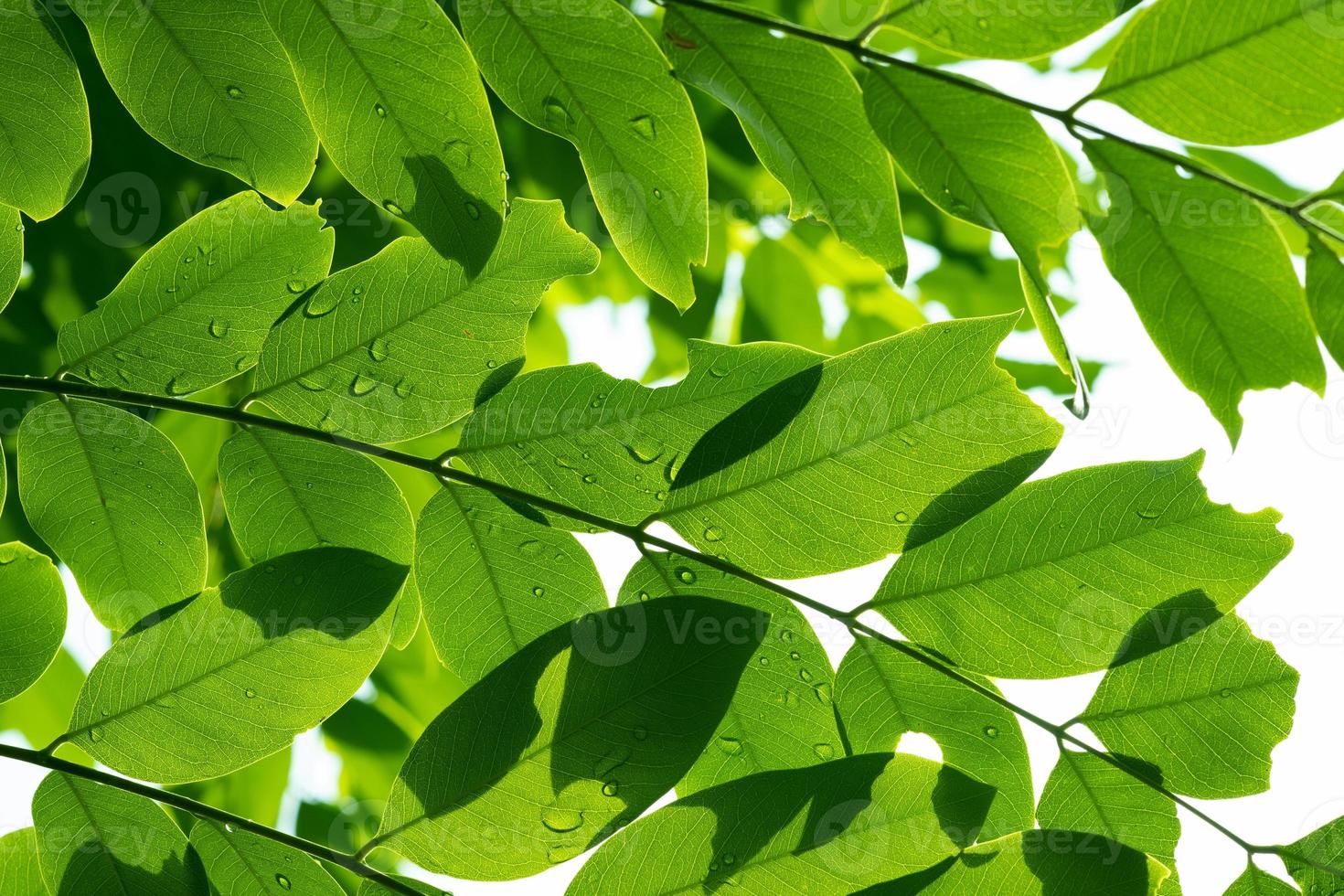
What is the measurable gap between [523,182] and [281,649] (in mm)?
1280

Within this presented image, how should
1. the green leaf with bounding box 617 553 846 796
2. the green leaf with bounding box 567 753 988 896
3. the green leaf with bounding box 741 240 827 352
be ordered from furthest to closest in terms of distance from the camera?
the green leaf with bounding box 741 240 827 352, the green leaf with bounding box 617 553 846 796, the green leaf with bounding box 567 753 988 896

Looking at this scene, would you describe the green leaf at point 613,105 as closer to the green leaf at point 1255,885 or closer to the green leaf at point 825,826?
the green leaf at point 825,826

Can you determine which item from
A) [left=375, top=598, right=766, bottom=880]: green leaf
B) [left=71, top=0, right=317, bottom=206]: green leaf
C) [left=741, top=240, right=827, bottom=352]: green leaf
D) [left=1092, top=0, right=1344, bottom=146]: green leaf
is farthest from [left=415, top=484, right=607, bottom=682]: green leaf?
[left=741, top=240, right=827, bottom=352]: green leaf

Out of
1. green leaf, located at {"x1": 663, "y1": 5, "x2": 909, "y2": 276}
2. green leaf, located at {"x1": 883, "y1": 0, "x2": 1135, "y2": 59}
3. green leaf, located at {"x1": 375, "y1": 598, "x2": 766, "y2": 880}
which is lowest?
green leaf, located at {"x1": 375, "y1": 598, "x2": 766, "y2": 880}

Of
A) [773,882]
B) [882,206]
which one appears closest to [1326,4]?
[882,206]

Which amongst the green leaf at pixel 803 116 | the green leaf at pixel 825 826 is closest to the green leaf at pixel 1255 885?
the green leaf at pixel 825 826

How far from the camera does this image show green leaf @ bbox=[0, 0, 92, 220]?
0.90 meters

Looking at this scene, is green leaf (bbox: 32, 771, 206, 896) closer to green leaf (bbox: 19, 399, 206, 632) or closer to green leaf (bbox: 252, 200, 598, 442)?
green leaf (bbox: 19, 399, 206, 632)

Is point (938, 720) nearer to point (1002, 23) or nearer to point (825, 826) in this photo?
point (825, 826)

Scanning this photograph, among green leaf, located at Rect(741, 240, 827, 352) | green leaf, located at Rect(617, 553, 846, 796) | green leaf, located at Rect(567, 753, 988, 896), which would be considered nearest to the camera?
green leaf, located at Rect(567, 753, 988, 896)

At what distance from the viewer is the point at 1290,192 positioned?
7.82 ft

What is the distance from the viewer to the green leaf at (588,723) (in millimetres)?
869

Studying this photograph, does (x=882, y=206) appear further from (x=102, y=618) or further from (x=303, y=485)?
(x=102, y=618)

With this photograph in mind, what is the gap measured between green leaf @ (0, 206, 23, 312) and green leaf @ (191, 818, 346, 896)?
0.56 meters
